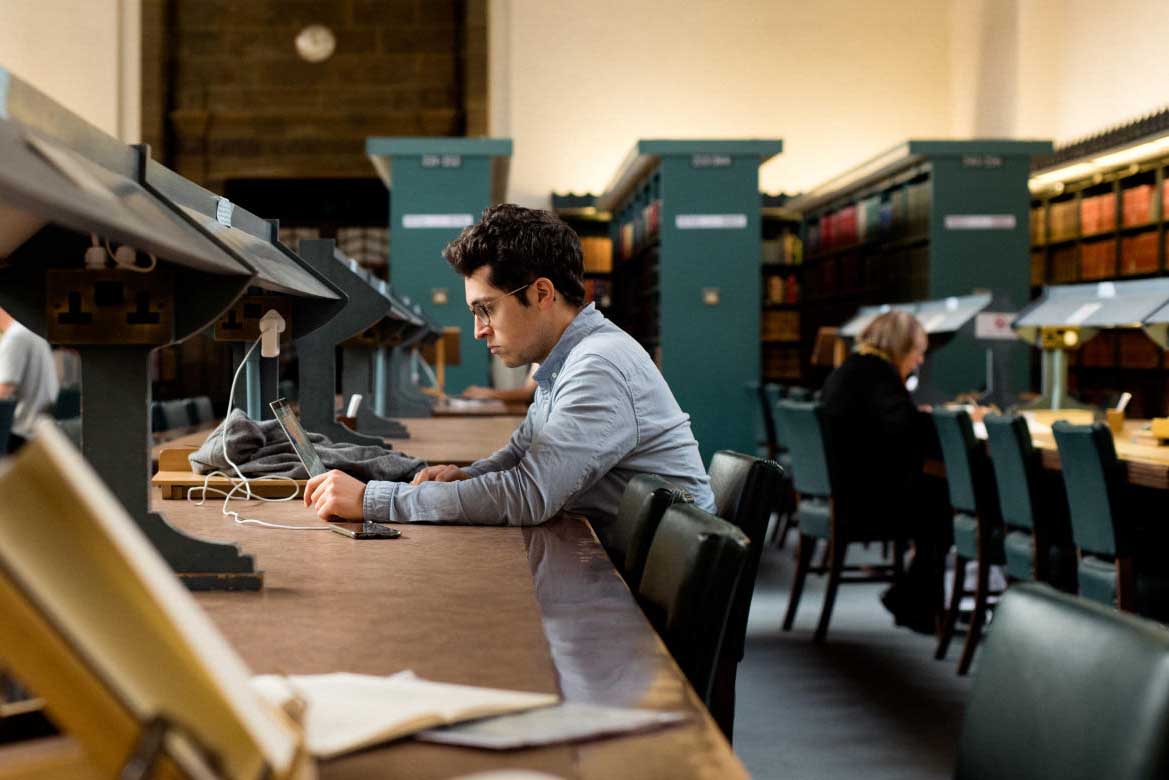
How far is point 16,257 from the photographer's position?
139 centimetres

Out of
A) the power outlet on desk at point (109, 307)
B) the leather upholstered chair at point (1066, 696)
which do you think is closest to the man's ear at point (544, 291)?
the power outlet on desk at point (109, 307)

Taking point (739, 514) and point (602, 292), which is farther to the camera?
point (602, 292)

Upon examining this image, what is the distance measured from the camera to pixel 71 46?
36.1 feet

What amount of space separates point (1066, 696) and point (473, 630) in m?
0.56

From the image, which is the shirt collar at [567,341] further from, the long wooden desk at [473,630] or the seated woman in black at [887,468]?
the seated woman in black at [887,468]

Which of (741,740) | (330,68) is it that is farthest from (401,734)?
(330,68)

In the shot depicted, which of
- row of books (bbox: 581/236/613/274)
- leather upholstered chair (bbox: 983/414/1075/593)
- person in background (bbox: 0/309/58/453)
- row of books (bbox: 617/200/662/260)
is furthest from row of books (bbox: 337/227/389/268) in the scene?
leather upholstered chair (bbox: 983/414/1075/593)

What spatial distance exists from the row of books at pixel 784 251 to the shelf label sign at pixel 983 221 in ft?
8.22

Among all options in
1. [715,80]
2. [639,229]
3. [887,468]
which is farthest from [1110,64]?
[887,468]

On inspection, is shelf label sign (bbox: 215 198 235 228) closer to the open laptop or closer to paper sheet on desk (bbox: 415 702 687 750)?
the open laptop

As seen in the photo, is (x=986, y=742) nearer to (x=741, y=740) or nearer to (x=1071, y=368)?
(x=741, y=740)

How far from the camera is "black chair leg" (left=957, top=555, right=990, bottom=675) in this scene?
12.1 feet

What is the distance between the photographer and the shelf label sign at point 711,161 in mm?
7738

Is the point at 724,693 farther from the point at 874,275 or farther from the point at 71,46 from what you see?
the point at 71,46
